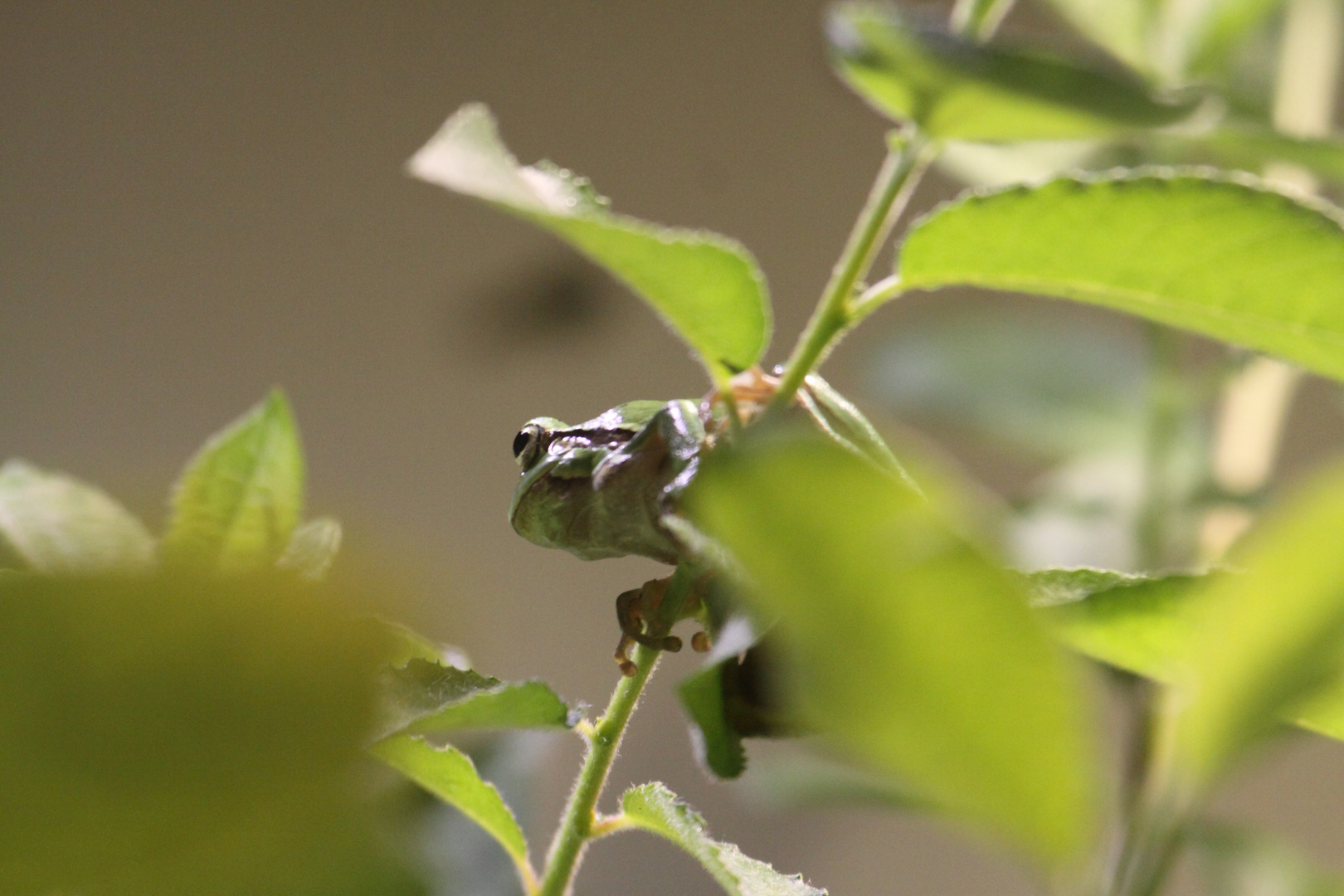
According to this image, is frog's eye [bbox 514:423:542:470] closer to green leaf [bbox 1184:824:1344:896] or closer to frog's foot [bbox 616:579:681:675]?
frog's foot [bbox 616:579:681:675]

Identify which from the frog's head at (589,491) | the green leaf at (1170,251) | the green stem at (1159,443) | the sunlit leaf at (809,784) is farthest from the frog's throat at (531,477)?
the green stem at (1159,443)

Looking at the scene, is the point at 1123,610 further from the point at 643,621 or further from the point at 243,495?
the point at 243,495

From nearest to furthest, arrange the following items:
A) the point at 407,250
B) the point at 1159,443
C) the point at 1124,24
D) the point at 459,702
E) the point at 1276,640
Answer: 1. the point at 1276,640
2. the point at 459,702
3. the point at 1124,24
4. the point at 1159,443
5. the point at 407,250

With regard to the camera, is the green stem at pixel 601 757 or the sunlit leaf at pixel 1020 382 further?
the sunlit leaf at pixel 1020 382

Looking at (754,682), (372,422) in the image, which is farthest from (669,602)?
(372,422)

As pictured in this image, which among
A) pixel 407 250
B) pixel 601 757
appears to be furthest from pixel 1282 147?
pixel 407 250

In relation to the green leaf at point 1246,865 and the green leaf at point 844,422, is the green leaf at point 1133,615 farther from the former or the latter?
the green leaf at point 1246,865

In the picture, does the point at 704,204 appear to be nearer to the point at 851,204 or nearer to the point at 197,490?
the point at 851,204
